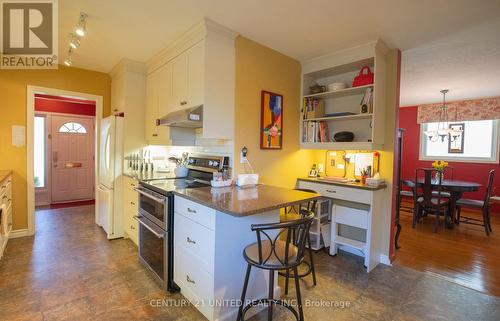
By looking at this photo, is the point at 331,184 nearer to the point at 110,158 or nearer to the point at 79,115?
the point at 110,158

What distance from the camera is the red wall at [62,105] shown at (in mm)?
5199

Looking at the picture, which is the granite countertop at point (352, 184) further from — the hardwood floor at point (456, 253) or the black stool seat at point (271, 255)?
the black stool seat at point (271, 255)

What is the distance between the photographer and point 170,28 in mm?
2539

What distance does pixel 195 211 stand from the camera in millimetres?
1919

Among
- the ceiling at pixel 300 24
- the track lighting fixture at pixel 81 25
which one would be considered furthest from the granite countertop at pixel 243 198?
the track lighting fixture at pixel 81 25

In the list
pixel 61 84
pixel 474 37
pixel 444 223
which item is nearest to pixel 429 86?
pixel 474 37

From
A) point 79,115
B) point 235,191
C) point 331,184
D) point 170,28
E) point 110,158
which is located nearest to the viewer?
point 235,191

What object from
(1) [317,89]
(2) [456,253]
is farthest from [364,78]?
(2) [456,253]

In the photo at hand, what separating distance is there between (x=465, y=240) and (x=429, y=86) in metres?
2.68

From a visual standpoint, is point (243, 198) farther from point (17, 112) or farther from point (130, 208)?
point (17, 112)

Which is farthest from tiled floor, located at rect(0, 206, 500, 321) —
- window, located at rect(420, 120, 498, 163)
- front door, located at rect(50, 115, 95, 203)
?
window, located at rect(420, 120, 498, 163)

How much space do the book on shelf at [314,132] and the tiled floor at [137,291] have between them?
57.6 inches

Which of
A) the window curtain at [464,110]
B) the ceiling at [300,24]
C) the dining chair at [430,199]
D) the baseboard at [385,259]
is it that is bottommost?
the baseboard at [385,259]

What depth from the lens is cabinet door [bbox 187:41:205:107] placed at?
8.11 feet
